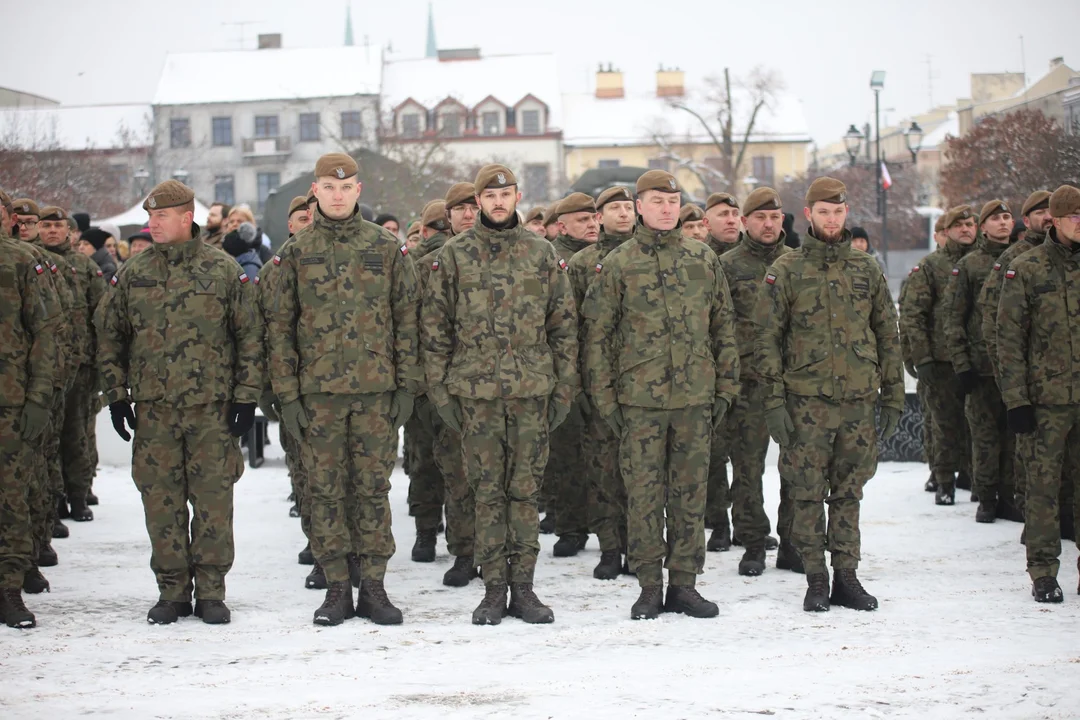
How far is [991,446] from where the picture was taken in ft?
32.2

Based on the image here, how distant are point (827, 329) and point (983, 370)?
3.15 m

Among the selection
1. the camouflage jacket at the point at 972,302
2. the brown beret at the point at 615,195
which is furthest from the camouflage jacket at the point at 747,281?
the camouflage jacket at the point at 972,302

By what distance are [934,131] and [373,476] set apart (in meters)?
80.8

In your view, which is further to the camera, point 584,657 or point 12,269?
point 12,269

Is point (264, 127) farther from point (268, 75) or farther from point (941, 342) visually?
point (941, 342)

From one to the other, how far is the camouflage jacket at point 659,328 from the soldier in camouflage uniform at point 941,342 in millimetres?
3560

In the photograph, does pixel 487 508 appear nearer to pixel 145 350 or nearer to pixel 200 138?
pixel 145 350

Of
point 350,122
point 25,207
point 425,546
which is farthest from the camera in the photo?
point 350,122

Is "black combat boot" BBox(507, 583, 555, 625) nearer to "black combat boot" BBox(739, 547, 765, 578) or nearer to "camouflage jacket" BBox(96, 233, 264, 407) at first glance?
"black combat boot" BBox(739, 547, 765, 578)

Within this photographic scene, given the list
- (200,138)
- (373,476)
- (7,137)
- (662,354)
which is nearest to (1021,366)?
(662,354)

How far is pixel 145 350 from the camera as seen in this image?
6.95m

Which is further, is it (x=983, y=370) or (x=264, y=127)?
(x=264, y=127)

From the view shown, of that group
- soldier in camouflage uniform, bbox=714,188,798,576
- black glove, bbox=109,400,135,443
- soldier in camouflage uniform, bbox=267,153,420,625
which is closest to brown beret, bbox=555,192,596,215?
soldier in camouflage uniform, bbox=714,188,798,576

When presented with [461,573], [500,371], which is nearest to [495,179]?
[500,371]
